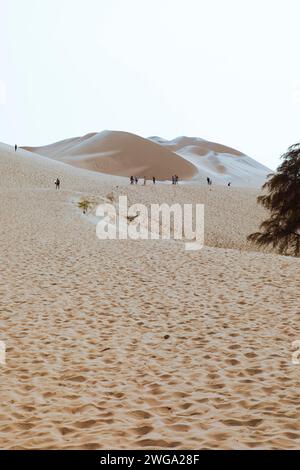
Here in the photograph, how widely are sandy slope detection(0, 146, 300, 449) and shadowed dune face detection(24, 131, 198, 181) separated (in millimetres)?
113623

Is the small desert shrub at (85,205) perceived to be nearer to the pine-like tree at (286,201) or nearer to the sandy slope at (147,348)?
the pine-like tree at (286,201)

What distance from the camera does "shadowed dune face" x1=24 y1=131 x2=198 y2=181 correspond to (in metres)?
137

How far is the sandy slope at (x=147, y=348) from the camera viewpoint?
5.39 meters

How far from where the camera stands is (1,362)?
761 cm

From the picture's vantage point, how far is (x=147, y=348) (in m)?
8.37

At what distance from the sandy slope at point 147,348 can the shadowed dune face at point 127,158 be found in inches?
4473

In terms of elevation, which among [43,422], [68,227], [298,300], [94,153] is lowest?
[43,422]

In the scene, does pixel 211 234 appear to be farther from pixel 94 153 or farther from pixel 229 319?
pixel 94 153

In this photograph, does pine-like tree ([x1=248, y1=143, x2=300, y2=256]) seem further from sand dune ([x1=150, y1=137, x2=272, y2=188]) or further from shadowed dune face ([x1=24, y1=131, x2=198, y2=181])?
shadowed dune face ([x1=24, y1=131, x2=198, y2=181])

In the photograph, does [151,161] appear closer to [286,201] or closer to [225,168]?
[225,168]

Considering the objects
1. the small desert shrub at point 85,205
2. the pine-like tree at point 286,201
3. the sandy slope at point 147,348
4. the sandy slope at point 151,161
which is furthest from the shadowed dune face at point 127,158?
the sandy slope at point 147,348

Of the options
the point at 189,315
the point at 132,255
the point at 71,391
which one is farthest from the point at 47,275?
the point at 71,391

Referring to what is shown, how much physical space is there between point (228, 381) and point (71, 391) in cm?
217

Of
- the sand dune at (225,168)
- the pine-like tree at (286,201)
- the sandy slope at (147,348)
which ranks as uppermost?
the sand dune at (225,168)
